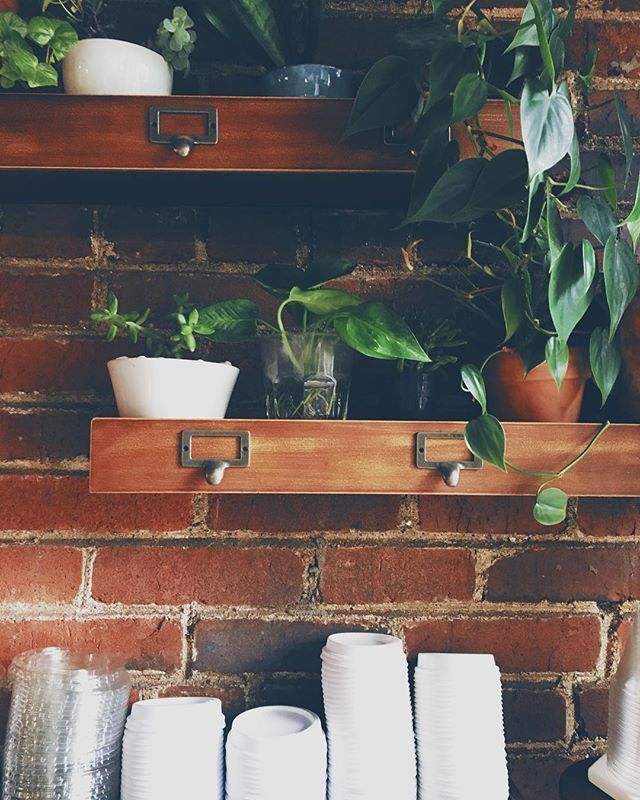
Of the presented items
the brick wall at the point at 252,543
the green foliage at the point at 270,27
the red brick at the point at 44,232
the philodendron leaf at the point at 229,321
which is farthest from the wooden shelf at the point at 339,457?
the green foliage at the point at 270,27

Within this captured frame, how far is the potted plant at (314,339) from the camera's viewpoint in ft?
2.46

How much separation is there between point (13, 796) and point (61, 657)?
0.16 m

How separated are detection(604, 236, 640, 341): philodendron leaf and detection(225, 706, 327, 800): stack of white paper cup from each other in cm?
51

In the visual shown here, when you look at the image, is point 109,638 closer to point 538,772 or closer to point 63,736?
point 63,736

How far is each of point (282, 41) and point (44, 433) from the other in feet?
1.79

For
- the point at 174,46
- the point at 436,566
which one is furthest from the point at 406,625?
the point at 174,46

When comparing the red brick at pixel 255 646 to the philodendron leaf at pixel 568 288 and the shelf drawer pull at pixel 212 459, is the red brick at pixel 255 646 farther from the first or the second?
the philodendron leaf at pixel 568 288

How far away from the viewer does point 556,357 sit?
29.3 inches

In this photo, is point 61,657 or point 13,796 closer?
point 13,796

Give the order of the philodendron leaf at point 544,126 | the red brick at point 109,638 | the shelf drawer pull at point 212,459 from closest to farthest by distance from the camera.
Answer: the philodendron leaf at point 544,126, the shelf drawer pull at point 212,459, the red brick at point 109,638

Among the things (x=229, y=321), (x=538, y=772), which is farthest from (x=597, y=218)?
(x=538, y=772)

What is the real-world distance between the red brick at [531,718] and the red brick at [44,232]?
0.78 m

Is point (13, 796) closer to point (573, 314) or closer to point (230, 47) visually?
point (573, 314)

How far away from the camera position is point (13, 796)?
78cm
